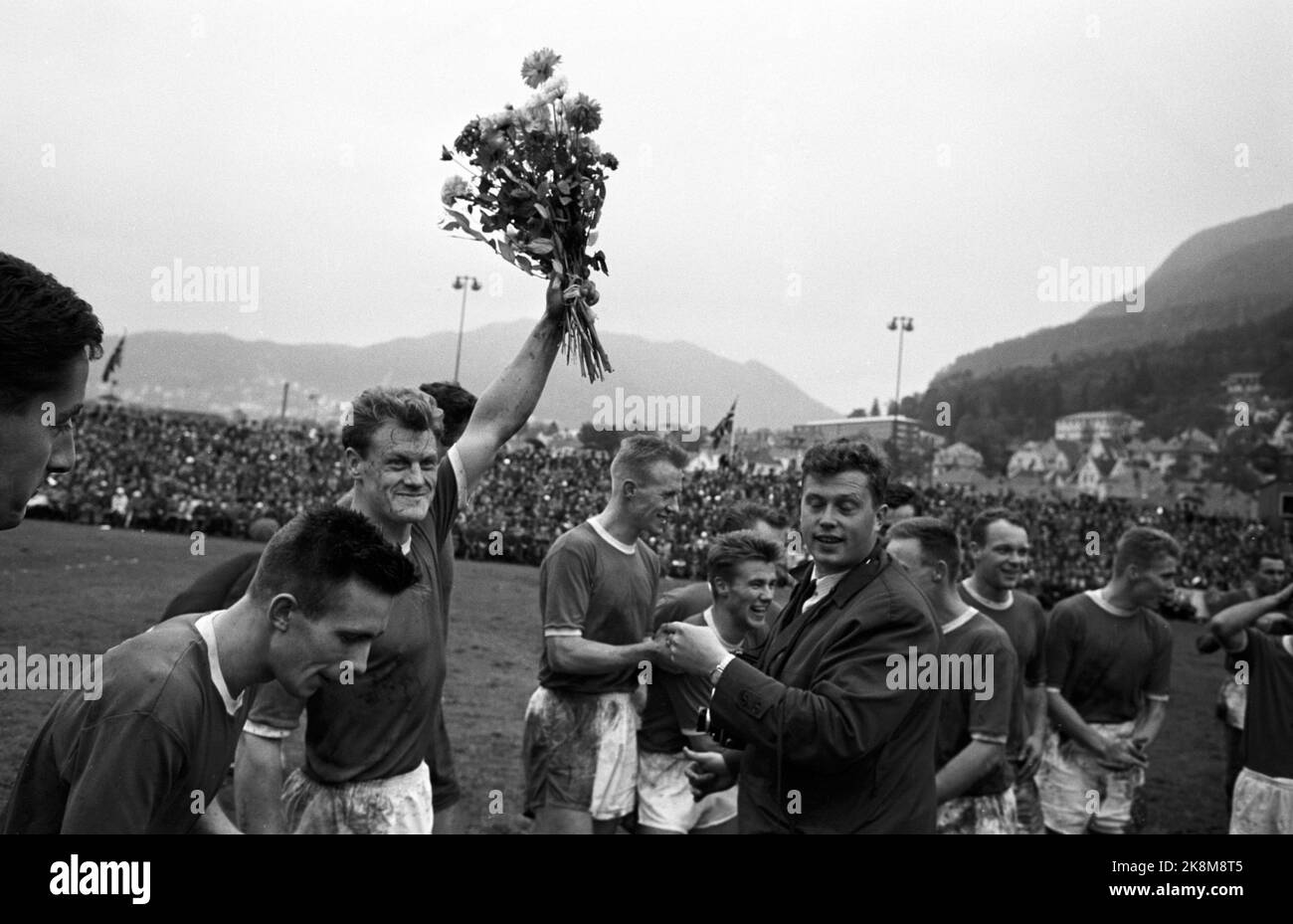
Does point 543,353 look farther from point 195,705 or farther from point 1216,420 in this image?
point 1216,420

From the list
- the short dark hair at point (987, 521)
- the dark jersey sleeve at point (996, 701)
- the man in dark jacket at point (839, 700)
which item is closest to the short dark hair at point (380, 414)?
the man in dark jacket at point (839, 700)

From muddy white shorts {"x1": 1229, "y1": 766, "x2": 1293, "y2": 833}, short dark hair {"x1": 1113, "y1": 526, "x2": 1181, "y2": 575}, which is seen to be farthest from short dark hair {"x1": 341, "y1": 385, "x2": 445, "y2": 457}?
muddy white shorts {"x1": 1229, "y1": 766, "x2": 1293, "y2": 833}

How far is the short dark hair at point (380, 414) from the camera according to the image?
3.65 metres

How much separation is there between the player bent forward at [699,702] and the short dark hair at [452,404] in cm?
145

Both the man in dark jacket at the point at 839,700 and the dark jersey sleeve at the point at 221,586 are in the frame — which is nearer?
the man in dark jacket at the point at 839,700

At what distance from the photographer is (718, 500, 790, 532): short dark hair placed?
566 cm

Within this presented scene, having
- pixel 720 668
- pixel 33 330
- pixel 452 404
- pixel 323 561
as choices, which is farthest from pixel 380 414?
pixel 33 330

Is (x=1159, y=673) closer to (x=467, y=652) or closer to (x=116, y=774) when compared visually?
(x=116, y=774)

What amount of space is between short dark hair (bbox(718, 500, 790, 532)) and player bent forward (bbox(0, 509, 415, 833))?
314 centimetres

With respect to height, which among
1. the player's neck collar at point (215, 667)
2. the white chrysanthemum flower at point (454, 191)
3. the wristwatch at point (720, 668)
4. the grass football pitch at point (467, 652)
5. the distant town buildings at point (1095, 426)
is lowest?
the grass football pitch at point (467, 652)

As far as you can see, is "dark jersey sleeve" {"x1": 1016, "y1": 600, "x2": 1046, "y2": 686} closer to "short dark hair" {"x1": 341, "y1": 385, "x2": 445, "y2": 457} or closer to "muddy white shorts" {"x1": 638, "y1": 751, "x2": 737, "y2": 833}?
"muddy white shorts" {"x1": 638, "y1": 751, "x2": 737, "y2": 833}

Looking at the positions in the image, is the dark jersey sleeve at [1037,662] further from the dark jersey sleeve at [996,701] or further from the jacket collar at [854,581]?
the jacket collar at [854,581]

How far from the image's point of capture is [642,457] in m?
5.21
